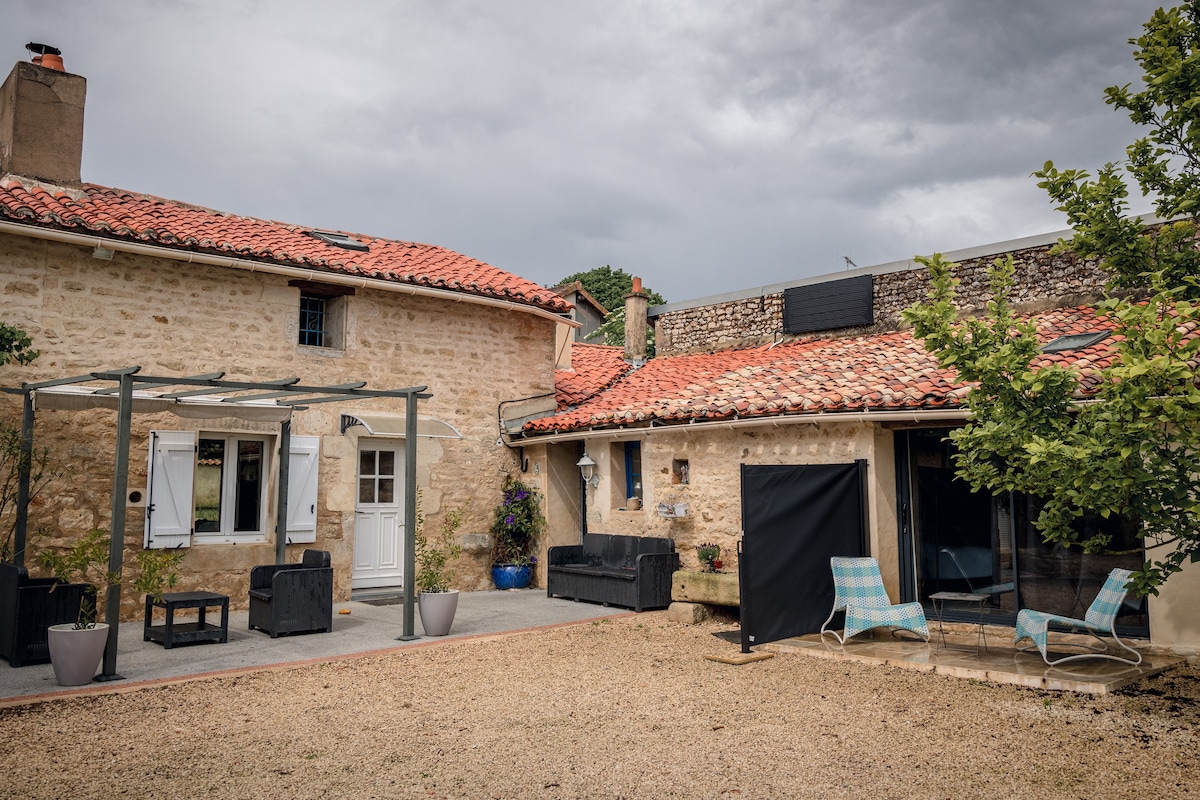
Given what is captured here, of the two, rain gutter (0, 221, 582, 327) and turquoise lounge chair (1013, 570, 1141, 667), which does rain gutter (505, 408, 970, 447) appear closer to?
turquoise lounge chair (1013, 570, 1141, 667)

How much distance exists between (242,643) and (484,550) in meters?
4.71

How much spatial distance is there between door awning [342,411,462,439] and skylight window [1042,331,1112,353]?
23.6ft

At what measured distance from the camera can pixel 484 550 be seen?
1247cm

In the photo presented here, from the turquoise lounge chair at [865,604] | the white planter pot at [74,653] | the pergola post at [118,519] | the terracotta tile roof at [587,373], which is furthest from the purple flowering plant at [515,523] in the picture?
the white planter pot at [74,653]

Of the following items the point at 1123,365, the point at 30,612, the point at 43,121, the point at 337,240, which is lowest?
the point at 30,612

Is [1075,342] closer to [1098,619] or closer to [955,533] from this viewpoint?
[955,533]

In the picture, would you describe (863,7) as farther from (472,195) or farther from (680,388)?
(472,195)

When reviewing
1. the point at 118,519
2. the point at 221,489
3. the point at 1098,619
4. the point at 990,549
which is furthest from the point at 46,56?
the point at 1098,619

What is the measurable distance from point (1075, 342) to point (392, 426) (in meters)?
8.49

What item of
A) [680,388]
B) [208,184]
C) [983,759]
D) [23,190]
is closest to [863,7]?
[680,388]

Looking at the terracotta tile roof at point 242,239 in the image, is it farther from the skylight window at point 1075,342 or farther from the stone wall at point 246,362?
the skylight window at point 1075,342

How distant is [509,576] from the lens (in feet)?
40.9

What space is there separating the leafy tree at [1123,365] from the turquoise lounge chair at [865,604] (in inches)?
72.0

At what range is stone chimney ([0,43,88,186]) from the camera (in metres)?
10.1
